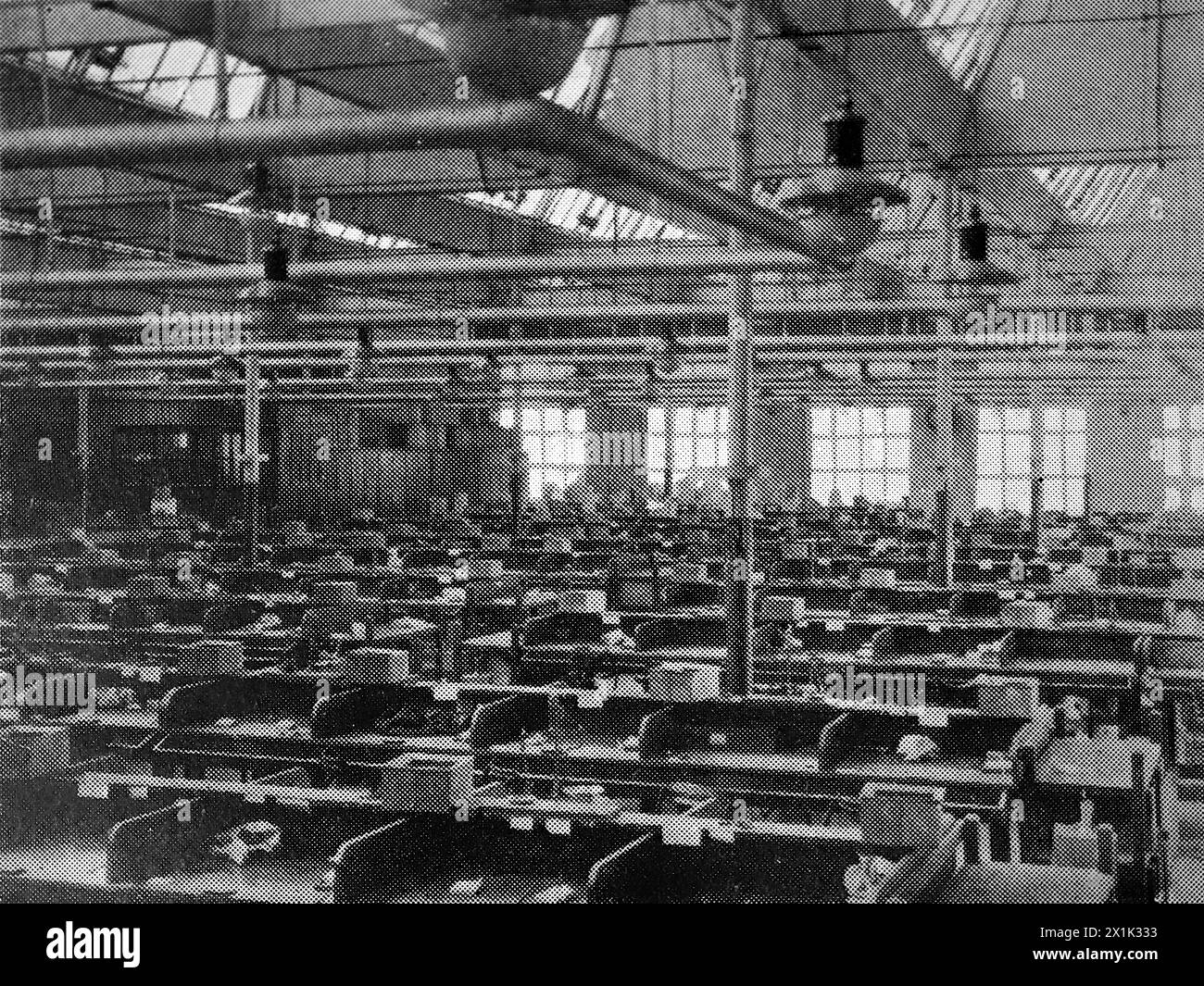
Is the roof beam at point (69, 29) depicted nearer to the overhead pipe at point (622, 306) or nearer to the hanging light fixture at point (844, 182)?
the overhead pipe at point (622, 306)

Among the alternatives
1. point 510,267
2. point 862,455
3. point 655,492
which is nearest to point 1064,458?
point 862,455

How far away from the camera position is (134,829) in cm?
255

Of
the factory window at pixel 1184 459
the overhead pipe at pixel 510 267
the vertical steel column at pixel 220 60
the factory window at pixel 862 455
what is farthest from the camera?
the vertical steel column at pixel 220 60

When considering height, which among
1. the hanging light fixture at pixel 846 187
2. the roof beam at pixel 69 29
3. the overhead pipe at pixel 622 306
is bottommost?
the overhead pipe at pixel 622 306

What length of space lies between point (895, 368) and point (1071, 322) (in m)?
0.29

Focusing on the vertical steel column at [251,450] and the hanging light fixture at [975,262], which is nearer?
the hanging light fixture at [975,262]

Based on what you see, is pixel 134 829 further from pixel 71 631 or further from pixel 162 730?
pixel 71 631

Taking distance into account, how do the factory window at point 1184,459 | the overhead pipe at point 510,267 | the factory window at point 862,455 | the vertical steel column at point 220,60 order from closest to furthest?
1. the factory window at point 1184,459
2. the factory window at point 862,455
3. the overhead pipe at point 510,267
4. the vertical steel column at point 220,60

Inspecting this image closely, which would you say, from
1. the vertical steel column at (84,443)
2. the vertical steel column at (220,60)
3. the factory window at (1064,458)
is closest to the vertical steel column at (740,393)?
the factory window at (1064,458)

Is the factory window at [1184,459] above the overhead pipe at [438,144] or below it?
below

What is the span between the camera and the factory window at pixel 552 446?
253cm

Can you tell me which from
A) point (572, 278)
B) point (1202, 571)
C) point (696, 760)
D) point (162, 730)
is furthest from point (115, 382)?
point (1202, 571)

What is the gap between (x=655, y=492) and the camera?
252 centimetres

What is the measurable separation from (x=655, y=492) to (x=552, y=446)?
0.20m
